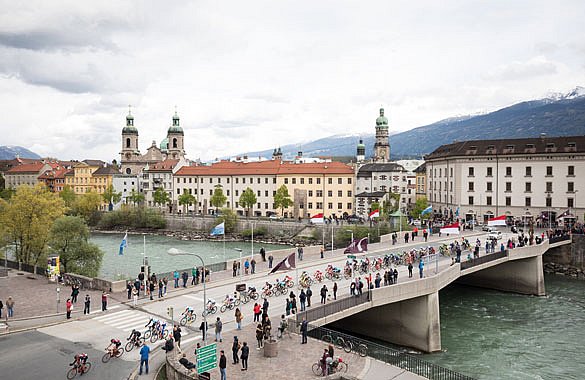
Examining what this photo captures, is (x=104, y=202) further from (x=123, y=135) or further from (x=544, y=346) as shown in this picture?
(x=544, y=346)

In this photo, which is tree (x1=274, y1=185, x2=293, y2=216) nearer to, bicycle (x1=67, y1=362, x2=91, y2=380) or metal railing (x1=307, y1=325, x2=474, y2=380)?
metal railing (x1=307, y1=325, x2=474, y2=380)

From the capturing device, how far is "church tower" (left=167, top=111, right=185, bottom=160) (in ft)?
464

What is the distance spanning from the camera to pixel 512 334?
114 ft

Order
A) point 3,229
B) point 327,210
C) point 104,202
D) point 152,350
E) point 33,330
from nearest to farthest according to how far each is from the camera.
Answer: point 152,350
point 33,330
point 3,229
point 327,210
point 104,202

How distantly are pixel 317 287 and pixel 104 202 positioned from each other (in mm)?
108772

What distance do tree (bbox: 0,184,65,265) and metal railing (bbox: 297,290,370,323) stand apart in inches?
1257

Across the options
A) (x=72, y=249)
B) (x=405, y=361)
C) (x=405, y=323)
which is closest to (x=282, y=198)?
(x=72, y=249)

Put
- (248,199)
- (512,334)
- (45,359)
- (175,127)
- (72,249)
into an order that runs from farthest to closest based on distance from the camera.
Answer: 1. (175,127)
2. (248,199)
3. (72,249)
4. (512,334)
5. (45,359)

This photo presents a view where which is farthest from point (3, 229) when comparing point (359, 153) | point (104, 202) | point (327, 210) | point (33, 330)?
point (359, 153)

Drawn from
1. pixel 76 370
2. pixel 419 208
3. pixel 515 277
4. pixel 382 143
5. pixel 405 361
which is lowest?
pixel 515 277

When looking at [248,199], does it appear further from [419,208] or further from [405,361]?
[405,361]

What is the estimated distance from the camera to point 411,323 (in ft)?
105

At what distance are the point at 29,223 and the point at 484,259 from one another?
42.4 m

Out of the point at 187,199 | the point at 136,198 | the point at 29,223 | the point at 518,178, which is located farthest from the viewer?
the point at 136,198
